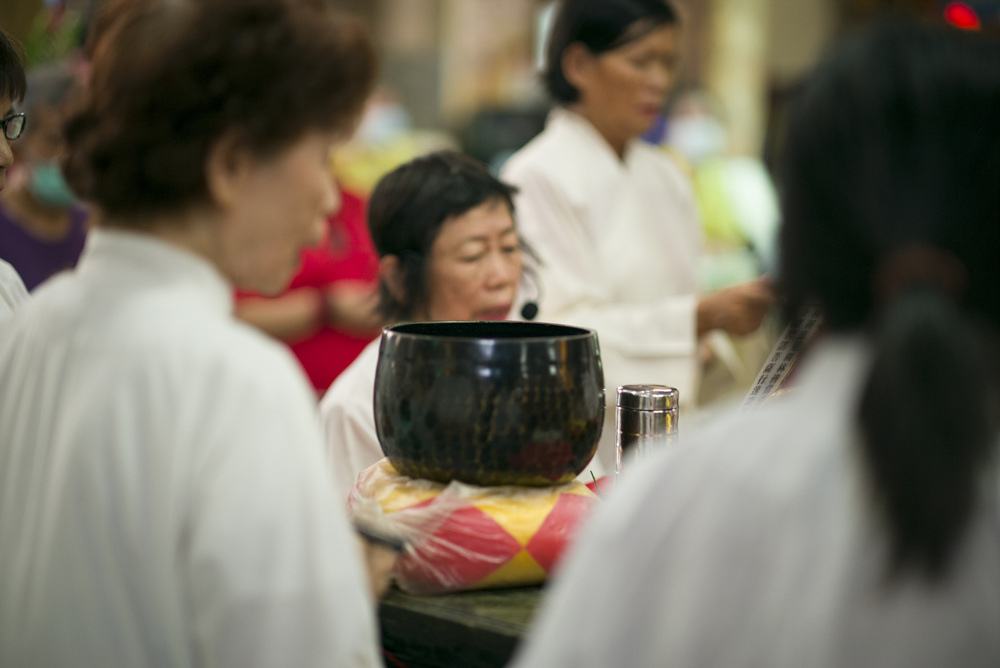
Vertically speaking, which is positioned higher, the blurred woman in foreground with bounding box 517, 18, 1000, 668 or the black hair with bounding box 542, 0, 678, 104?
the black hair with bounding box 542, 0, 678, 104

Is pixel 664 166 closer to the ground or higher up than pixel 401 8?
closer to the ground

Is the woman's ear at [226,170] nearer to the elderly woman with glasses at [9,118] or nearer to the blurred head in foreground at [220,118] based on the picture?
the blurred head in foreground at [220,118]

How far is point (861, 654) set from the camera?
72cm

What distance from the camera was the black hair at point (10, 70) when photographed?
160cm

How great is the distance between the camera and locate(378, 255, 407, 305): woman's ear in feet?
6.85

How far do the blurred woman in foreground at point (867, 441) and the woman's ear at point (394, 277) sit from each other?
135cm

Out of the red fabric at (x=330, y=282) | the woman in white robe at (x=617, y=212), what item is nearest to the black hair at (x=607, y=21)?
the woman in white robe at (x=617, y=212)

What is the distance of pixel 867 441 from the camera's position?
706 millimetres

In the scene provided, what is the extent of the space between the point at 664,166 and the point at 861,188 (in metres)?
2.19

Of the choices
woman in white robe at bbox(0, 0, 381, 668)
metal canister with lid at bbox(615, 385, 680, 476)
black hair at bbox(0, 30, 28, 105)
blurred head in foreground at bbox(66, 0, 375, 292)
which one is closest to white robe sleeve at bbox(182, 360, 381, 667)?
woman in white robe at bbox(0, 0, 381, 668)

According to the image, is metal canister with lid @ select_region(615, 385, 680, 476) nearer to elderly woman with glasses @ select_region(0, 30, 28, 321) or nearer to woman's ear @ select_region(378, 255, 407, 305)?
woman's ear @ select_region(378, 255, 407, 305)

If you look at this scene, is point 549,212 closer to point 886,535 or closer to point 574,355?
point 574,355

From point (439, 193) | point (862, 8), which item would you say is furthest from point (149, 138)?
point (862, 8)

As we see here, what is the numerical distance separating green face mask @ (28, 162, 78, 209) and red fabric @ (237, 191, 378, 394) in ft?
1.83
